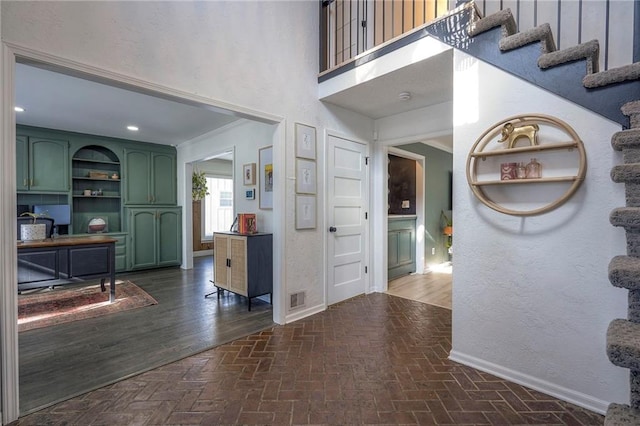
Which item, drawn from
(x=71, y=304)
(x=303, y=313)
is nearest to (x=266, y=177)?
(x=303, y=313)

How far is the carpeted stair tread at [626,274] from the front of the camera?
123 centimetres

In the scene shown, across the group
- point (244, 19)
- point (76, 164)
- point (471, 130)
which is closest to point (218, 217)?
point (76, 164)

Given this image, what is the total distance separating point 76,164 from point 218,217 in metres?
3.23

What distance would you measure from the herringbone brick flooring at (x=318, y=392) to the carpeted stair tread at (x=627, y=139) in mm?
1545

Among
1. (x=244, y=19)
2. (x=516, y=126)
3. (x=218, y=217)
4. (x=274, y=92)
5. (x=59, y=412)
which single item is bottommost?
(x=59, y=412)

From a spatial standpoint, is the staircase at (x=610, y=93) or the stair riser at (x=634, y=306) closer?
the staircase at (x=610, y=93)

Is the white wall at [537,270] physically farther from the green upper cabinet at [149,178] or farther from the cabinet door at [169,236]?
the green upper cabinet at [149,178]

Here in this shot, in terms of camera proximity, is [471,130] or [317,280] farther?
[317,280]

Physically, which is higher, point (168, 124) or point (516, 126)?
point (168, 124)

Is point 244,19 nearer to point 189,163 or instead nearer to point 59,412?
point 59,412

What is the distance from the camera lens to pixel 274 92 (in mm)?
3008

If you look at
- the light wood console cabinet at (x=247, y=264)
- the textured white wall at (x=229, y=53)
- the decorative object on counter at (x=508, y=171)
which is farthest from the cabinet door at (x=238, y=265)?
the decorative object on counter at (x=508, y=171)

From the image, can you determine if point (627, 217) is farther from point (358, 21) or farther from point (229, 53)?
point (358, 21)

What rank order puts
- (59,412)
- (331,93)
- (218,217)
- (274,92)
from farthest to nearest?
(218,217), (331,93), (274,92), (59,412)
